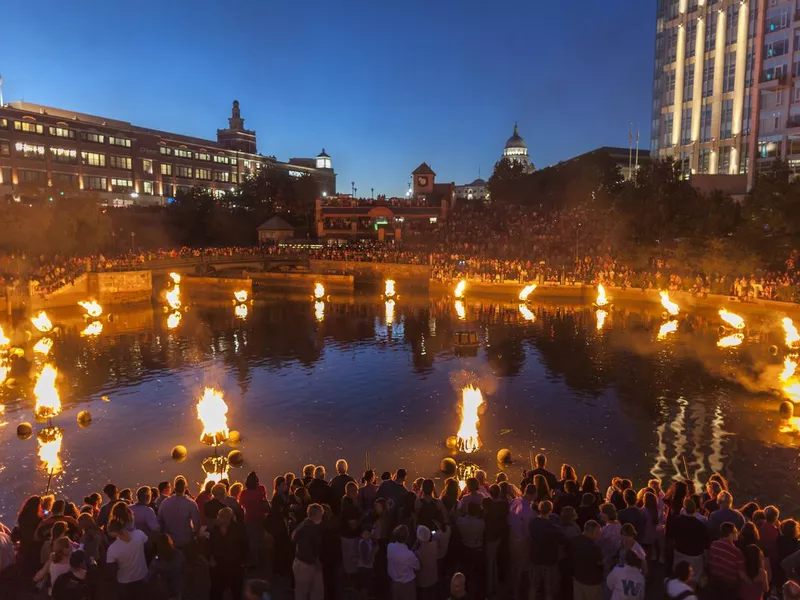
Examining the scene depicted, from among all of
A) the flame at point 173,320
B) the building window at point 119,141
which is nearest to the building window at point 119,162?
the building window at point 119,141

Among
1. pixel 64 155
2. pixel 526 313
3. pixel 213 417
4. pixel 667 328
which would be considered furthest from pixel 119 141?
pixel 213 417

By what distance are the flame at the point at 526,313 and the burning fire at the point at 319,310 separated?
14210mm

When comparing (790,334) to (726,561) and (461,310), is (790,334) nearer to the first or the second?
(461,310)

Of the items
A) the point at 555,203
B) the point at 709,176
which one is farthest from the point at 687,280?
the point at 555,203

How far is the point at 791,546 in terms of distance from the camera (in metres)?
7.85

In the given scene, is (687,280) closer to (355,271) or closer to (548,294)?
(548,294)

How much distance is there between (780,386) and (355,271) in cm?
4508

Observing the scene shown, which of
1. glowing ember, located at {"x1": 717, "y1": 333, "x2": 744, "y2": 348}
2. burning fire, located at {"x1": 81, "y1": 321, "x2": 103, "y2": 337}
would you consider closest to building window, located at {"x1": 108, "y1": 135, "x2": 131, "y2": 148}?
burning fire, located at {"x1": 81, "y1": 321, "x2": 103, "y2": 337}

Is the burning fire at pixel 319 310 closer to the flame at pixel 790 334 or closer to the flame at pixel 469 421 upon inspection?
the flame at pixel 469 421

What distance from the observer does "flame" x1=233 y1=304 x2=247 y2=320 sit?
4305cm

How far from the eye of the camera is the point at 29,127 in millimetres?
84375

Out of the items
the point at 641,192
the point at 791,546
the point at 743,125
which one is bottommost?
the point at 791,546

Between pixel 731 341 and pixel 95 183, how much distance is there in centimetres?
9434

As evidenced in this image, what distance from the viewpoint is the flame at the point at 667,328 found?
33438 millimetres
